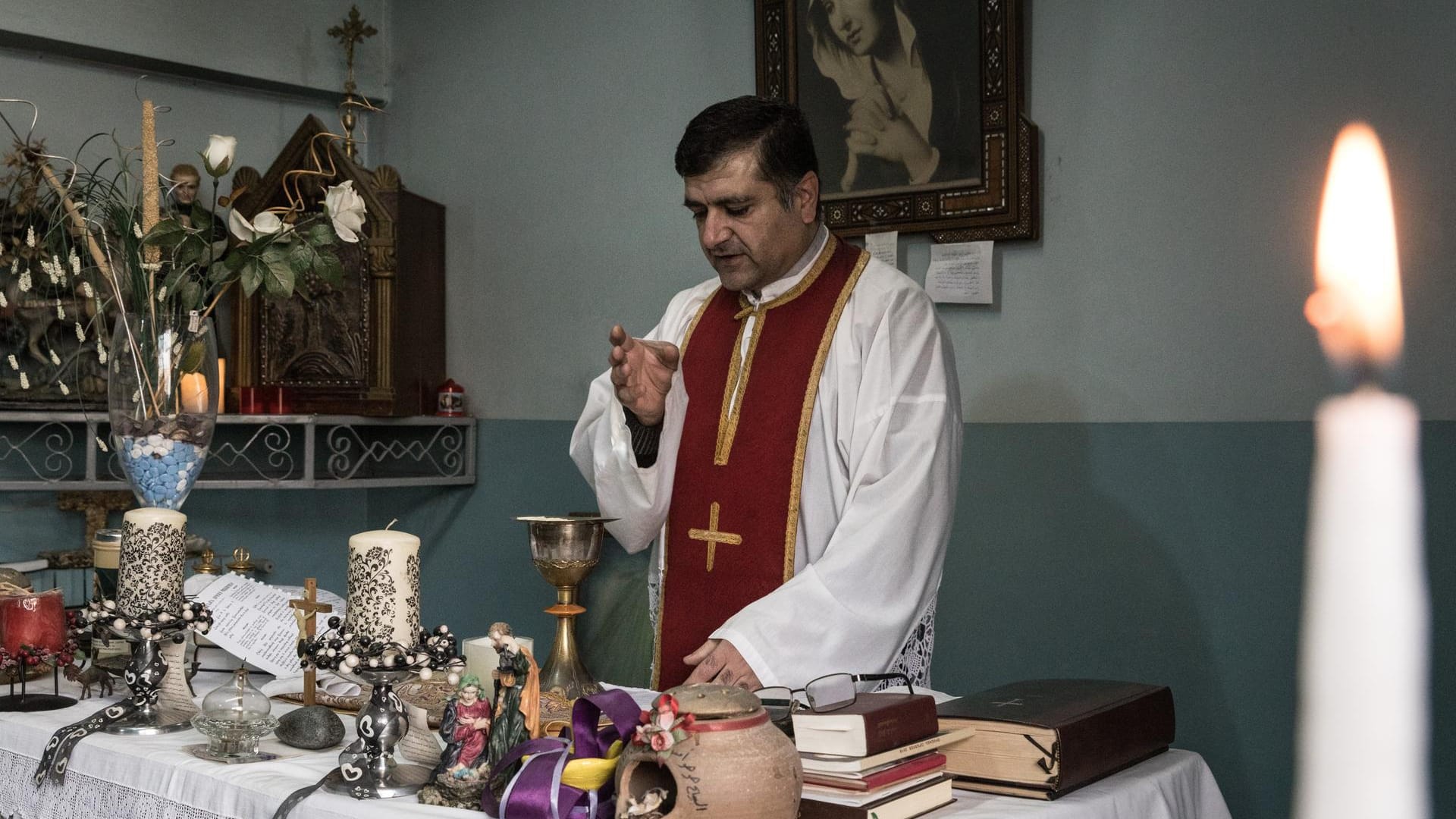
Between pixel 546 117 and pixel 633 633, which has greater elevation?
pixel 546 117

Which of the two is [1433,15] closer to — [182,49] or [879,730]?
[879,730]

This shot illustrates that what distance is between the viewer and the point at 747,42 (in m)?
4.45

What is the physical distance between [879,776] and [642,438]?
1.19 m

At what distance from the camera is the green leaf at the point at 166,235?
2.46m

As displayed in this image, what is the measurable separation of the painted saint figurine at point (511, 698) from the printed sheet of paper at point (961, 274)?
97.9 inches

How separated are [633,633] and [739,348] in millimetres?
1298

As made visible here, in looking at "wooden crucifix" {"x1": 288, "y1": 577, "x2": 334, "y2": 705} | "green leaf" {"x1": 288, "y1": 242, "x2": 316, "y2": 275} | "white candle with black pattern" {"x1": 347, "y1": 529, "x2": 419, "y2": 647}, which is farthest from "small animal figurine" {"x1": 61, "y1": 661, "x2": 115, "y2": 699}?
"green leaf" {"x1": 288, "y1": 242, "x2": 316, "y2": 275}

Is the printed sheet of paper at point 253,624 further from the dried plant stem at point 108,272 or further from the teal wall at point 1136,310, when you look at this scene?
the teal wall at point 1136,310

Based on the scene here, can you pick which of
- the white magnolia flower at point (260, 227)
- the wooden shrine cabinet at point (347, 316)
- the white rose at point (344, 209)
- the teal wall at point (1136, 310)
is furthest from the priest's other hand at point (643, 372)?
the wooden shrine cabinet at point (347, 316)

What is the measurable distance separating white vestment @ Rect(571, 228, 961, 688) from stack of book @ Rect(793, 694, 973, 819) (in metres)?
0.65

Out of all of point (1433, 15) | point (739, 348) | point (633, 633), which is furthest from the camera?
point (633, 633)

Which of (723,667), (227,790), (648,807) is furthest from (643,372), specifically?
(648,807)

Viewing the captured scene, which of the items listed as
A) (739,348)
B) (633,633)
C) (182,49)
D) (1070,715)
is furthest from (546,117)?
(1070,715)

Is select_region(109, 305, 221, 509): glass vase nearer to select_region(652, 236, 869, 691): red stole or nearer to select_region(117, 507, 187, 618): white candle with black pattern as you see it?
select_region(117, 507, 187, 618): white candle with black pattern
